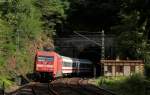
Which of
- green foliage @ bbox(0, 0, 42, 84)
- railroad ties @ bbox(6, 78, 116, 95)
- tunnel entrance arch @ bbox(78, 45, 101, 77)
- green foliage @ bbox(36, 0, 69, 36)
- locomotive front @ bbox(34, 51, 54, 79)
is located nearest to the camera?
railroad ties @ bbox(6, 78, 116, 95)

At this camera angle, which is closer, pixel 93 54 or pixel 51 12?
pixel 51 12

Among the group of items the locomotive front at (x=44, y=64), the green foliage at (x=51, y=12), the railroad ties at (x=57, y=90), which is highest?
the green foliage at (x=51, y=12)

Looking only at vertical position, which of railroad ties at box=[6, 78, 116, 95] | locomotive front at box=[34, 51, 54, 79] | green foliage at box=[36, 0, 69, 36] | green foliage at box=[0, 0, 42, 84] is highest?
green foliage at box=[36, 0, 69, 36]

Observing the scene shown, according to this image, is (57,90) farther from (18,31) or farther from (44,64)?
(18,31)

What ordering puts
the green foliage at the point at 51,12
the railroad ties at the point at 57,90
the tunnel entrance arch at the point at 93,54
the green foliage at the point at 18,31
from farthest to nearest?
the tunnel entrance arch at the point at 93,54
the green foliage at the point at 51,12
the green foliage at the point at 18,31
the railroad ties at the point at 57,90

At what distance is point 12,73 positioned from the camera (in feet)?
156

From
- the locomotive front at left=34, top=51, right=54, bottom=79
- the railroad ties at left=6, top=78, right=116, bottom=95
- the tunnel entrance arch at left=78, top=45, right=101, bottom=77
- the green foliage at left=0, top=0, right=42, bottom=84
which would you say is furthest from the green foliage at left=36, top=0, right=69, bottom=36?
the railroad ties at left=6, top=78, right=116, bottom=95

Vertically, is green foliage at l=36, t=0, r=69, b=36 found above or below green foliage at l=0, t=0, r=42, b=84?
above

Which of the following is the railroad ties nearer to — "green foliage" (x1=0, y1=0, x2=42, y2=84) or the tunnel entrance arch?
"green foliage" (x1=0, y1=0, x2=42, y2=84)

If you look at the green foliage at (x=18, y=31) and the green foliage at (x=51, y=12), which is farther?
the green foliage at (x=51, y=12)

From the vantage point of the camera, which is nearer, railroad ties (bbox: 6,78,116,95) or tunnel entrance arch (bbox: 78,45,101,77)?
railroad ties (bbox: 6,78,116,95)

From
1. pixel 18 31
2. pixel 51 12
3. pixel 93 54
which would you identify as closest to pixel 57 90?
pixel 18 31

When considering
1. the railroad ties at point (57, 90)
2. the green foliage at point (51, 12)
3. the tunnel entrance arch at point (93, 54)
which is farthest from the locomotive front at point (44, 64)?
the tunnel entrance arch at point (93, 54)

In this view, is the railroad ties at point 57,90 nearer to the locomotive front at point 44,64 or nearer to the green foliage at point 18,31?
the green foliage at point 18,31
